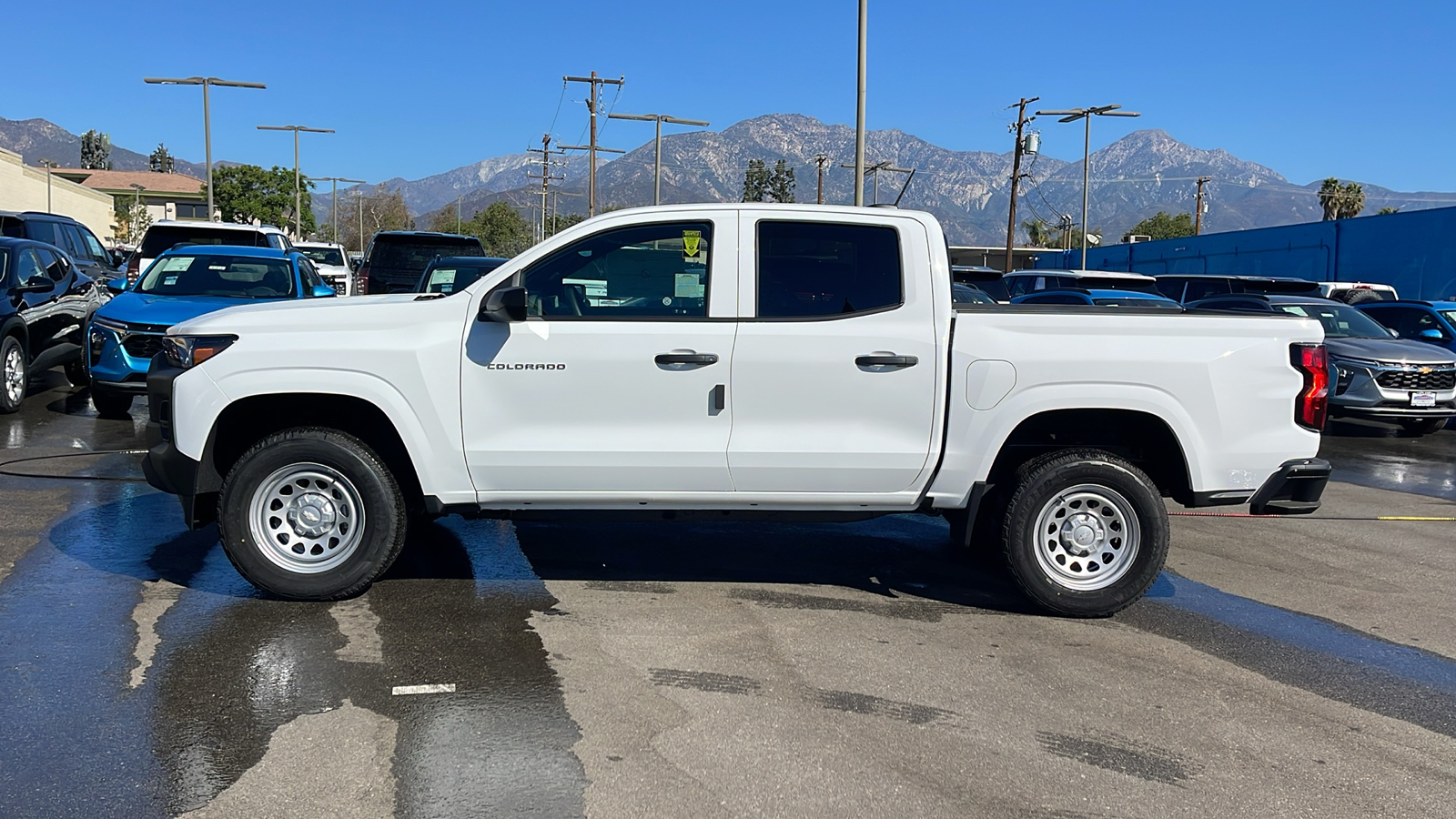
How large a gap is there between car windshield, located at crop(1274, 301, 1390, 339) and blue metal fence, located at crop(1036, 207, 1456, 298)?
15335mm

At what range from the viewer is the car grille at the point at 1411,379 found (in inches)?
553

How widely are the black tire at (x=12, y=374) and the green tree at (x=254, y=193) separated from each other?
77.9 m

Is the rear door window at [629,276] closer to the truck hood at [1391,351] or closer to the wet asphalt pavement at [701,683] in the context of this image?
the wet asphalt pavement at [701,683]

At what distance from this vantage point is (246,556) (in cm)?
578

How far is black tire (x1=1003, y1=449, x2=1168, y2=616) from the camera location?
589 cm

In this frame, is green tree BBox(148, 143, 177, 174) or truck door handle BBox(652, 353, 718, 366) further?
green tree BBox(148, 143, 177, 174)

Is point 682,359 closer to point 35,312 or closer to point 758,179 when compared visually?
point 35,312

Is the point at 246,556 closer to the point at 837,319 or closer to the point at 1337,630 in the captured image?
the point at 837,319

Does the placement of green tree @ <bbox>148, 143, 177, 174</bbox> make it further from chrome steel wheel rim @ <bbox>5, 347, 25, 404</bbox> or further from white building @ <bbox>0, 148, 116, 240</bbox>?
chrome steel wheel rim @ <bbox>5, 347, 25, 404</bbox>

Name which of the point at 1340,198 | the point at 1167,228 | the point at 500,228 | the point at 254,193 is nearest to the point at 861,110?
the point at 1340,198

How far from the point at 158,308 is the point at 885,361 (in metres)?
8.29

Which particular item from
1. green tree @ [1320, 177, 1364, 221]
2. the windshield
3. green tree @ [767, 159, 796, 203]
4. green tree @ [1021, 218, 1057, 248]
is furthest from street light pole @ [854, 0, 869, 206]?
green tree @ [1021, 218, 1057, 248]

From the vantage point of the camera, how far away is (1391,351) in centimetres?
1423

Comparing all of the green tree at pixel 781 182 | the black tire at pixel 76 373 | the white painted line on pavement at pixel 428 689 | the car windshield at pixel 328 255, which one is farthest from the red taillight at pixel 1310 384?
the green tree at pixel 781 182
